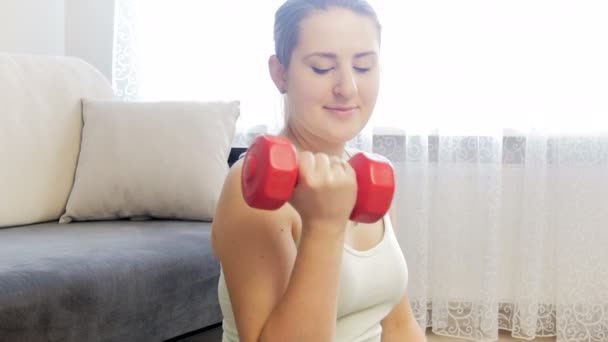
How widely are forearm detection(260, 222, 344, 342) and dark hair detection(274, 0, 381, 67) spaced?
0.30 meters

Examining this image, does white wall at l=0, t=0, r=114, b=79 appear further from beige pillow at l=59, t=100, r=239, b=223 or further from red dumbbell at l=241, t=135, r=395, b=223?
red dumbbell at l=241, t=135, r=395, b=223

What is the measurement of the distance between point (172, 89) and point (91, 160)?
33.5 inches

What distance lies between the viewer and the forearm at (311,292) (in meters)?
0.90

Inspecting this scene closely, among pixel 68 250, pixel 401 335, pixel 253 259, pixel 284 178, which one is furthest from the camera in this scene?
pixel 68 250

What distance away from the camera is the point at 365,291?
108 centimetres

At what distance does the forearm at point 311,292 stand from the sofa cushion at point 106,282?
0.76 meters

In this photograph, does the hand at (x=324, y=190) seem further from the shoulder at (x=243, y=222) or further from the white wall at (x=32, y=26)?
the white wall at (x=32, y=26)

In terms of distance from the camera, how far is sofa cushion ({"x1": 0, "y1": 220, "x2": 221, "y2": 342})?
1.54 meters

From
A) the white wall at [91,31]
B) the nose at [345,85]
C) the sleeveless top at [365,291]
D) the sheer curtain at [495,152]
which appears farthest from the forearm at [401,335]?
the white wall at [91,31]

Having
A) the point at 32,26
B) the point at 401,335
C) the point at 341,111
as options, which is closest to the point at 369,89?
the point at 341,111

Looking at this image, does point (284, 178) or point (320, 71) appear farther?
point (320, 71)

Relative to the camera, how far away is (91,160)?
7.89ft

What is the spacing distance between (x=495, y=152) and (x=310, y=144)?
1.89 metres

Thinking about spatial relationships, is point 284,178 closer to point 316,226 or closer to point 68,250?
point 316,226
